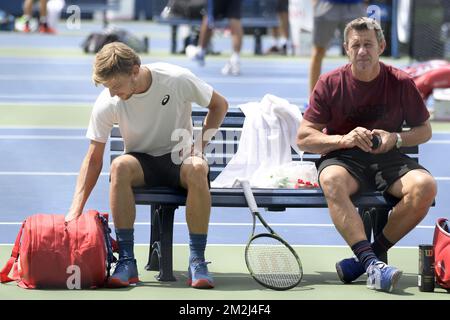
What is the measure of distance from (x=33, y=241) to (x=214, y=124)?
1.09 m

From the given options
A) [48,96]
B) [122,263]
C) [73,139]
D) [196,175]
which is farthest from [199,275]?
[48,96]

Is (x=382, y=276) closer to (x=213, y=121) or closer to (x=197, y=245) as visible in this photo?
(x=197, y=245)

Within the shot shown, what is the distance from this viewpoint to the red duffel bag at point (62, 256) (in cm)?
616

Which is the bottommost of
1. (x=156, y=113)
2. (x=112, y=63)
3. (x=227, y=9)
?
(x=227, y=9)

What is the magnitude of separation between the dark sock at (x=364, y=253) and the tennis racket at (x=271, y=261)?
28 cm

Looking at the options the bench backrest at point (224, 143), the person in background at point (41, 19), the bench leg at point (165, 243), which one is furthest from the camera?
the person in background at point (41, 19)

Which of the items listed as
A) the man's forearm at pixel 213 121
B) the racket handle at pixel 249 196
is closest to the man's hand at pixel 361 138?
the racket handle at pixel 249 196

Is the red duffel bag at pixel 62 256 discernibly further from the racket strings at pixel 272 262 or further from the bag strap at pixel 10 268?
the racket strings at pixel 272 262

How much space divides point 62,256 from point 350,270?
137cm

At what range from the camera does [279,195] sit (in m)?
6.58

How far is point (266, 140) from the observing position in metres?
7.15

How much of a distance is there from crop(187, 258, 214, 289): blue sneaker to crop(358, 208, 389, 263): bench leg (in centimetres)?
88

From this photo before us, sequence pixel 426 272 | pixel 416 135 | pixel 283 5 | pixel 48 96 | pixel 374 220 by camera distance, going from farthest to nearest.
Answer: pixel 283 5 → pixel 48 96 → pixel 374 220 → pixel 416 135 → pixel 426 272
